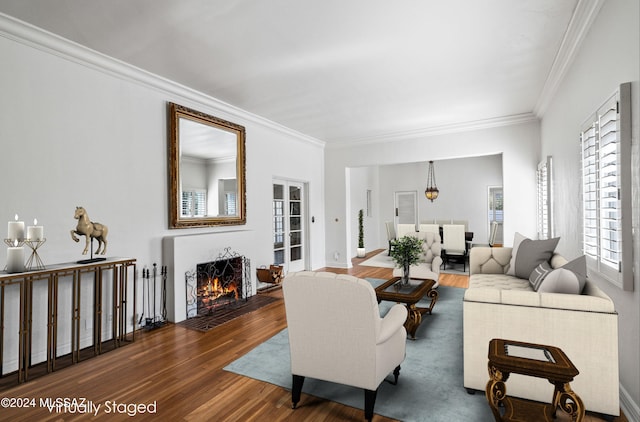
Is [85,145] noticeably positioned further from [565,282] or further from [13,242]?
[565,282]

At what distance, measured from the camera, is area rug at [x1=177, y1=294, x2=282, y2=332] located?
380 centimetres

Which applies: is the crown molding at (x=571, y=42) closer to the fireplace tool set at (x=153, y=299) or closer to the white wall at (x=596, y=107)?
the white wall at (x=596, y=107)

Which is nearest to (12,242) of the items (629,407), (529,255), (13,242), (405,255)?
(13,242)

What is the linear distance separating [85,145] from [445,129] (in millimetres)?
5570

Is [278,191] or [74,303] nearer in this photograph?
[74,303]

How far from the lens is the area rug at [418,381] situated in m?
2.09

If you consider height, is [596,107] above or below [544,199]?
above

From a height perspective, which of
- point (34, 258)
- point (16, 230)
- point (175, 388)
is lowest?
point (175, 388)

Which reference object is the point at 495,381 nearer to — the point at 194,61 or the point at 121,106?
the point at 194,61

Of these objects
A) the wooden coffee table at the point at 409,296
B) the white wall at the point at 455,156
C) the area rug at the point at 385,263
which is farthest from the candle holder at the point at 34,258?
the area rug at the point at 385,263

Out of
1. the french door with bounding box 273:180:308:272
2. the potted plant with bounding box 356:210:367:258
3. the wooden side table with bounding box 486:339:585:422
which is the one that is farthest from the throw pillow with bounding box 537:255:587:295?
the potted plant with bounding box 356:210:367:258

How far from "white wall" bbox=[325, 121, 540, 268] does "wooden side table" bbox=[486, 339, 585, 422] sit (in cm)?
424

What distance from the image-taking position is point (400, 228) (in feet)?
21.4

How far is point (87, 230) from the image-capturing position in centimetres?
298
